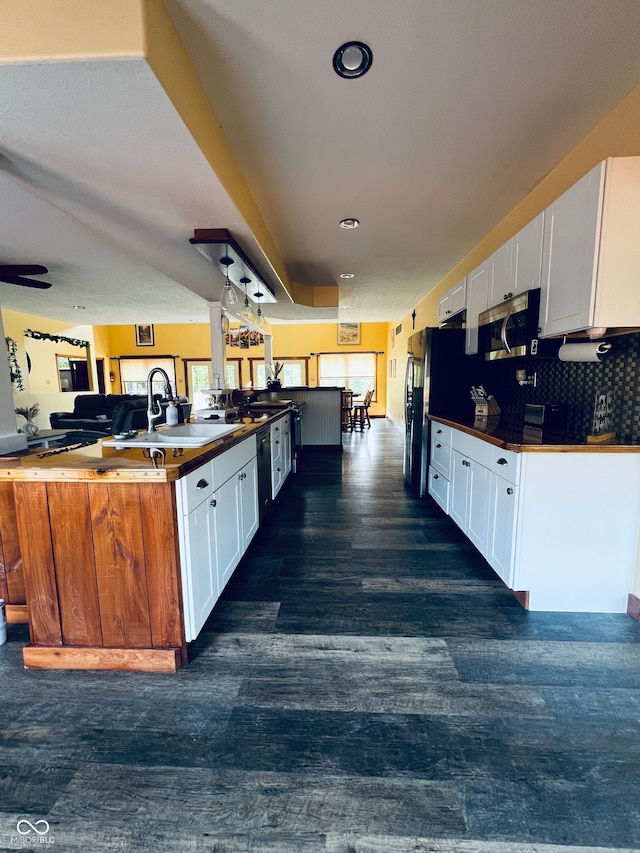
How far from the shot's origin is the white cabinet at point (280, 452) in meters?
3.53

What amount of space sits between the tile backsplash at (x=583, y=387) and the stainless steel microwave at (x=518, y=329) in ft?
0.78

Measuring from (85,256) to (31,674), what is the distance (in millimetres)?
3733

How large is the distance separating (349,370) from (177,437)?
9.43m

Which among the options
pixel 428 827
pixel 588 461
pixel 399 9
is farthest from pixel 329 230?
pixel 428 827

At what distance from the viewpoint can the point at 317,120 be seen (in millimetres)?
1972

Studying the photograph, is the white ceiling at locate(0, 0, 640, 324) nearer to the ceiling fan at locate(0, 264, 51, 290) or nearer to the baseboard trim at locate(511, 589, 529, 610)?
the ceiling fan at locate(0, 264, 51, 290)

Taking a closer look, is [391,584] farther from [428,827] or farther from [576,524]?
[428,827]

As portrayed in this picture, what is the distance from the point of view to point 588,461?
1.85 m

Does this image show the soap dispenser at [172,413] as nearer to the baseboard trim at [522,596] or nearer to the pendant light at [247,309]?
the pendant light at [247,309]

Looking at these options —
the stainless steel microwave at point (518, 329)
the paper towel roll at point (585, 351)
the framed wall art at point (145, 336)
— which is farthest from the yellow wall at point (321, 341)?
the paper towel roll at point (585, 351)

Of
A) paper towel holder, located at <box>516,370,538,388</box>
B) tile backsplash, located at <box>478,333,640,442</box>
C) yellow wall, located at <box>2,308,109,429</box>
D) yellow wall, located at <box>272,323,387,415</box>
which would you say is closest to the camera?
tile backsplash, located at <box>478,333,640,442</box>

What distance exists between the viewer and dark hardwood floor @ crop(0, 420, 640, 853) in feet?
3.32

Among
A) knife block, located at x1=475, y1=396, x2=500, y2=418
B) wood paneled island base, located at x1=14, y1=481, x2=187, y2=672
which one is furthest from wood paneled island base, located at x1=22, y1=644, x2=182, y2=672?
knife block, located at x1=475, y1=396, x2=500, y2=418

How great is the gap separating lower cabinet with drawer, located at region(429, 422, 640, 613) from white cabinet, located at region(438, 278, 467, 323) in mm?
2035
